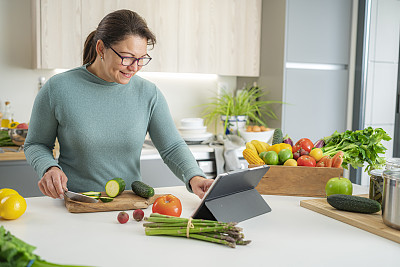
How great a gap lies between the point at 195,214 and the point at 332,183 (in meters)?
0.64

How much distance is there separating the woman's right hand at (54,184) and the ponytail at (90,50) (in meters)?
0.64

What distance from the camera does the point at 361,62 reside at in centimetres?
394

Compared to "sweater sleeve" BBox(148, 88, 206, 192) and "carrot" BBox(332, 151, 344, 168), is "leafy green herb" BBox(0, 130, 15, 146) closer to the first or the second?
"sweater sleeve" BBox(148, 88, 206, 192)

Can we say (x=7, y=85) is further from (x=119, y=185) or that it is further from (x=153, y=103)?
(x=119, y=185)

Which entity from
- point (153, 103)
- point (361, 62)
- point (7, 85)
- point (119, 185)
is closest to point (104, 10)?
point (7, 85)

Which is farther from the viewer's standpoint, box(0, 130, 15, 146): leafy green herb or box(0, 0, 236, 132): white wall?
box(0, 0, 236, 132): white wall

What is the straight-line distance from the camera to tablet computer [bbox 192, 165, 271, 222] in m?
1.39

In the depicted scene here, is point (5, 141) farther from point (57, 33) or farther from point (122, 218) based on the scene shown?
point (122, 218)

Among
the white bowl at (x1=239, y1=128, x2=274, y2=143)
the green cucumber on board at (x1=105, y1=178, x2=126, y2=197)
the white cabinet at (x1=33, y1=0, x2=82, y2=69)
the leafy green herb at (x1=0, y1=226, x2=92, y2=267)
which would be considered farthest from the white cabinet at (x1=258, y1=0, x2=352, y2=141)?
the leafy green herb at (x1=0, y1=226, x2=92, y2=267)

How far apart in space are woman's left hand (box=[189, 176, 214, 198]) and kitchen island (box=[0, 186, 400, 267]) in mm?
142

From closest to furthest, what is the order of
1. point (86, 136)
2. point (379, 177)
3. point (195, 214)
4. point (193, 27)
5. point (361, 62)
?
1. point (195, 214)
2. point (379, 177)
3. point (86, 136)
4. point (193, 27)
5. point (361, 62)

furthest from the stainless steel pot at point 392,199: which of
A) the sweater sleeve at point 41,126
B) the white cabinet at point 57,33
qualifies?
the white cabinet at point 57,33

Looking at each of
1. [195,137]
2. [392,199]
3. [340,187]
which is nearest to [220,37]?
[195,137]

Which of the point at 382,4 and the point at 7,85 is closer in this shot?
the point at 7,85
